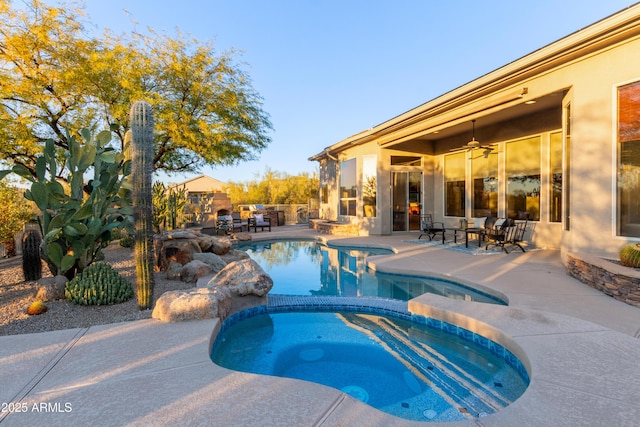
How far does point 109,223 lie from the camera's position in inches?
216

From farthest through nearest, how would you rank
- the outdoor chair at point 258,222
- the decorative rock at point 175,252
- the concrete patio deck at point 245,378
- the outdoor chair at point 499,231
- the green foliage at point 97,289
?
1. the outdoor chair at point 258,222
2. the outdoor chair at point 499,231
3. the decorative rock at point 175,252
4. the green foliage at point 97,289
5. the concrete patio deck at point 245,378

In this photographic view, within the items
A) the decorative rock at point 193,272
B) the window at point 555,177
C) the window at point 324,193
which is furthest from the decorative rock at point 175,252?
the window at point 324,193

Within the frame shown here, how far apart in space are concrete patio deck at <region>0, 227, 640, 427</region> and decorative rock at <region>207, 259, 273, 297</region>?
114 centimetres

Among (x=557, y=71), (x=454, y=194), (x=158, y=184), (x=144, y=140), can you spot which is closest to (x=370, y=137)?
(x=454, y=194)

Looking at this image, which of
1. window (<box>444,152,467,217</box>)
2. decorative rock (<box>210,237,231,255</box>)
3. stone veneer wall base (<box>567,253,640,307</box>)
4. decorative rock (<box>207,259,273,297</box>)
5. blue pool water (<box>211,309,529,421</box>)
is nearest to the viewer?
blue pool water (<box>211,309,529,421</box>)

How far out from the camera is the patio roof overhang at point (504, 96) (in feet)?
17.5

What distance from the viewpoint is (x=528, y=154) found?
955cm

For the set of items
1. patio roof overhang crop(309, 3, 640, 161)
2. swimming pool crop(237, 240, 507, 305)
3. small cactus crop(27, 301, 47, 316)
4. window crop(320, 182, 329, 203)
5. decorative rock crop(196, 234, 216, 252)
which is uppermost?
patio roof overhang crop(309, 3, 640, 161)

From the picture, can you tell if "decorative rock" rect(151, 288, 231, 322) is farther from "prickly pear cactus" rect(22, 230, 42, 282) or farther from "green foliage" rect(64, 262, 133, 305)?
"prickly pear cactus" rect(22, 230, 42, 282)

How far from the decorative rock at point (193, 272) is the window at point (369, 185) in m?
8.12

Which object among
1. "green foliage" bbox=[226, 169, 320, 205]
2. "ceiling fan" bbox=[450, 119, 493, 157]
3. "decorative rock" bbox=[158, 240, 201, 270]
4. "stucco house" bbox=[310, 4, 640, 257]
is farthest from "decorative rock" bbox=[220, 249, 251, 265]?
"green foliage" bbox=[226, 169, 320, 205]

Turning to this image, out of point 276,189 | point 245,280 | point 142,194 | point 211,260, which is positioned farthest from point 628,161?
point 276,189

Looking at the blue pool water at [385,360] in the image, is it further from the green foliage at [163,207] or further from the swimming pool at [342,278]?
the green foliage at [163,207]

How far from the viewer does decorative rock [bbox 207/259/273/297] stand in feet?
16.5
